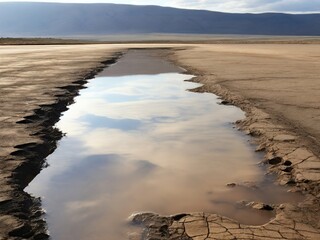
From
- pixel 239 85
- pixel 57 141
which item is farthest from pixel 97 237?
pixel 239 85

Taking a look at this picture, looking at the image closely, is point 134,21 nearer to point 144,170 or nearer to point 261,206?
point 144,170

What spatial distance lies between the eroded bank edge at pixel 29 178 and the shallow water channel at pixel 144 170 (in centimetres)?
10

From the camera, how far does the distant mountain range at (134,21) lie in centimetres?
14712

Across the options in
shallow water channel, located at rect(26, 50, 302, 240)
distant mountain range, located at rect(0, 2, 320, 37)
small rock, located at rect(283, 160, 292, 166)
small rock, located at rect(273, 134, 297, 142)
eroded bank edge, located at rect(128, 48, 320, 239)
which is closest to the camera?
eroded bank edge, located at rect(128, 48, 320, 239)

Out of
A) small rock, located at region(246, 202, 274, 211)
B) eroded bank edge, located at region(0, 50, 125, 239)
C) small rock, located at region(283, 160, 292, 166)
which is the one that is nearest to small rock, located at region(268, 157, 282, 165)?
small rock, located at region(283, 160, 292, 166)

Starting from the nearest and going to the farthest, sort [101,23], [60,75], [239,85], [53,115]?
1. [53,115]
2. [239,85]
3. [60,75]
4. [101,23]

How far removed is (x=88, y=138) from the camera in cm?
546

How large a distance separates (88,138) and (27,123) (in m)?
0.92

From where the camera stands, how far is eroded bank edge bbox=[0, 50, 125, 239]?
2.86 m

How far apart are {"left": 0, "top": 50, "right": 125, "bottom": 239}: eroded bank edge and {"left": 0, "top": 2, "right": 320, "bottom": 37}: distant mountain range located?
140 metres

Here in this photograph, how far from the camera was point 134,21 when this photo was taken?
504 ft

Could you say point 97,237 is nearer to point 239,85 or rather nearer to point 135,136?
point 135,136

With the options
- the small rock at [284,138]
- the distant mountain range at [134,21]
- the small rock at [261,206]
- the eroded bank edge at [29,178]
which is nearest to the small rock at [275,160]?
the small rock at [284,138]

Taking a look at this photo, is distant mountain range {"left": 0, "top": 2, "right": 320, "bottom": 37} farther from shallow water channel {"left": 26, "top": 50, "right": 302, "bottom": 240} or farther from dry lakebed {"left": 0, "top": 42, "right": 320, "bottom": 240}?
shallow water channel {"left": 26, "top": 50, "right": 302, "bottom": 240}
